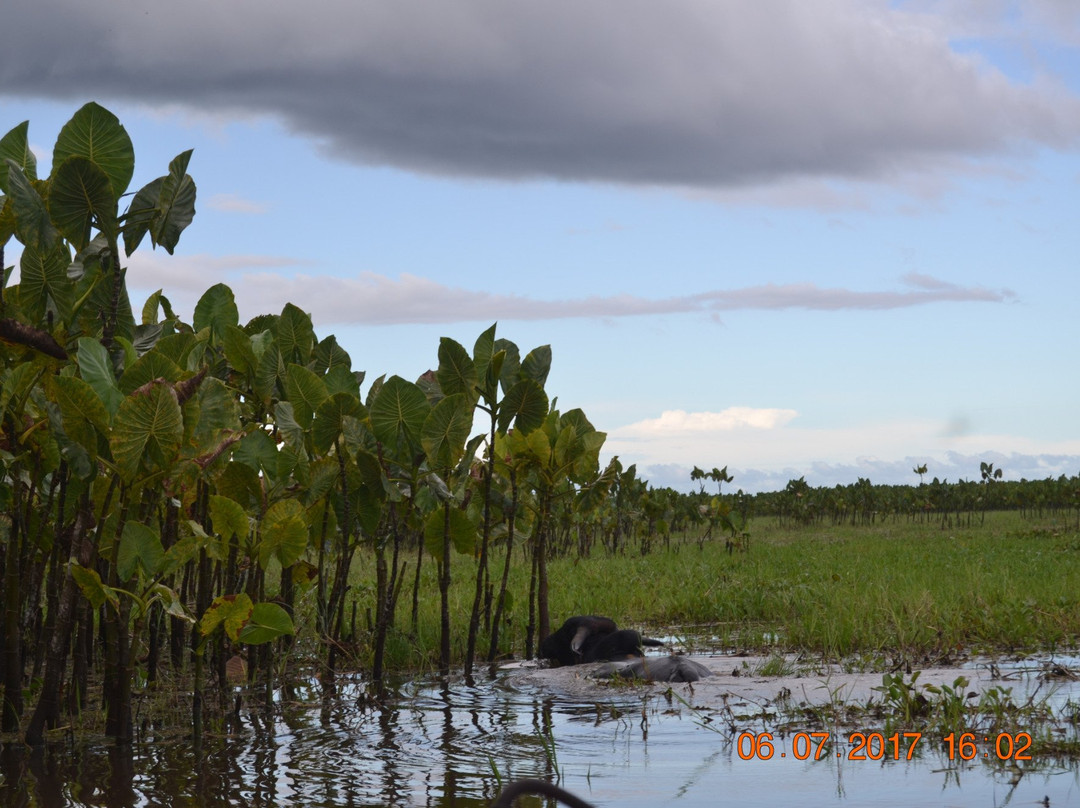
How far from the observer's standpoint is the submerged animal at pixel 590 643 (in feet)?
20.8

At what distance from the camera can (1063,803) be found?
11.1ft

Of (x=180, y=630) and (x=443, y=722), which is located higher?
(x=180, y=630)

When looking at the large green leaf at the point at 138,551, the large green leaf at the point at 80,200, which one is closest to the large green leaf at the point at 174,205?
the large green leaf at the point at 80,200

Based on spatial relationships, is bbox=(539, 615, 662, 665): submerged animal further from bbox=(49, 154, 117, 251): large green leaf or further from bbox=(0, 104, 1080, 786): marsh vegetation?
bbox=(49, 154, 117, 251): large green leaf

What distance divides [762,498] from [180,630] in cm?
3694

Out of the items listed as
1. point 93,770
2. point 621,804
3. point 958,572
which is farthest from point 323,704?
point 958,572

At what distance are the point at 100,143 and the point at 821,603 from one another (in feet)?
20.8

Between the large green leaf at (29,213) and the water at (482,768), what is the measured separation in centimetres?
206

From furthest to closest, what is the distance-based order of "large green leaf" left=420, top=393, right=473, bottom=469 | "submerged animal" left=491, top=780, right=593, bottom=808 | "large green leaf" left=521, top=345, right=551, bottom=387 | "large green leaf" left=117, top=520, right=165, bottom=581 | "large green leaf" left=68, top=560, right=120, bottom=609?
1. "large green leaf" left=521, top=345, right=551, bottom=387
2. "large green leaf" left=420, top=393, right=473, bottom=469
3. "large green leaf" left=117, top=520, right=165, bottom=581
4. "large green leaf" left=68, top=560, right=120, bottom=609
5. "submerged animal" left=491, top=780, right=593, bottom=808

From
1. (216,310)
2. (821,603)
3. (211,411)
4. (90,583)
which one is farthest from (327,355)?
(821,603)

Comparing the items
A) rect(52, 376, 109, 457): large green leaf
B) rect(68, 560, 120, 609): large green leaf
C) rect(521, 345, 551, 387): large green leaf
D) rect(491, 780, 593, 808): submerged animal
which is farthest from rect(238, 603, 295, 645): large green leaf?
rect(491, 780, 593, 808): submerged animal

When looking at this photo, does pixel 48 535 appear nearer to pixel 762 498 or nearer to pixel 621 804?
pixel 621 804

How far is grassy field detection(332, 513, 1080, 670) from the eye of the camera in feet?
21.8
